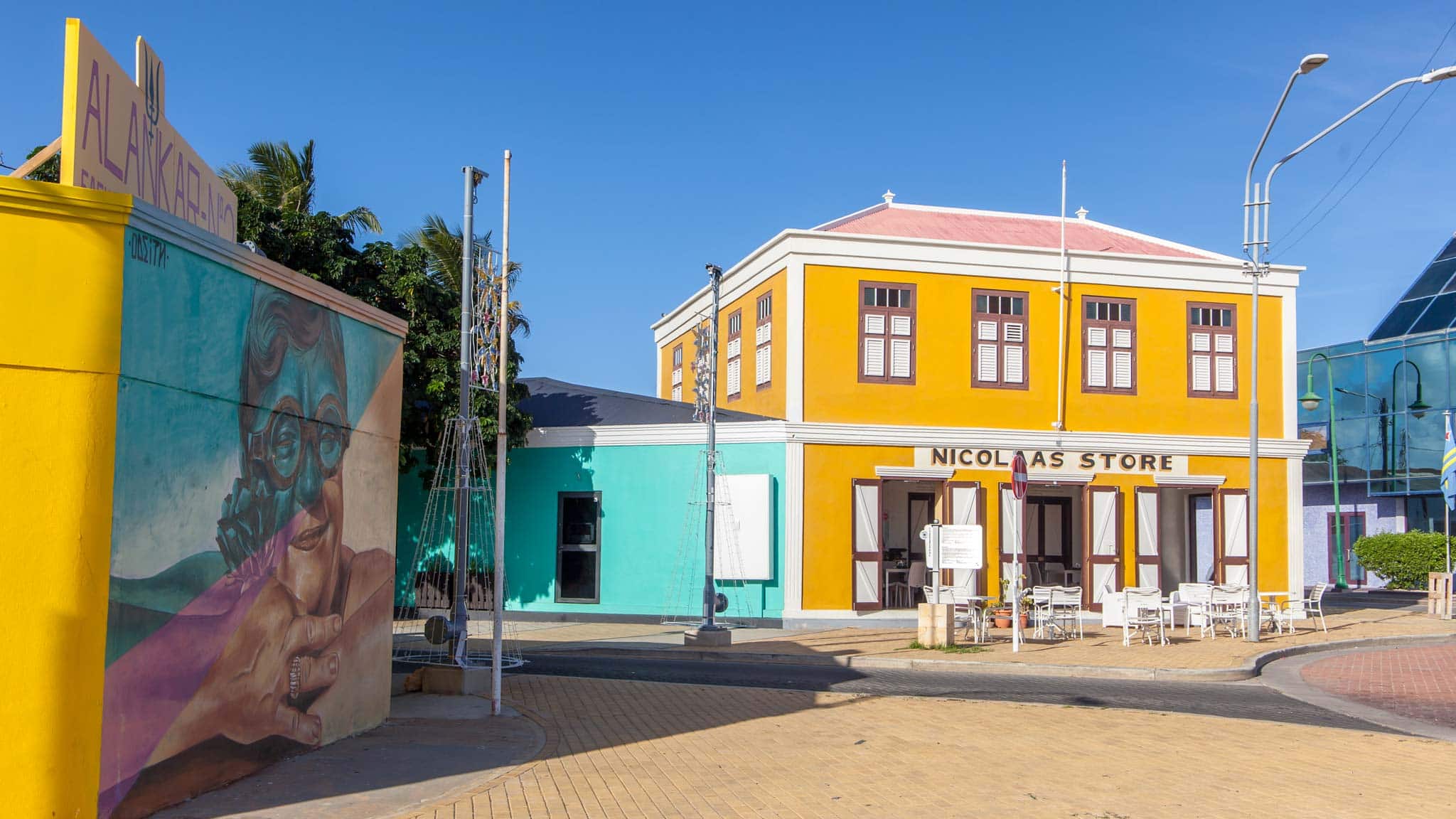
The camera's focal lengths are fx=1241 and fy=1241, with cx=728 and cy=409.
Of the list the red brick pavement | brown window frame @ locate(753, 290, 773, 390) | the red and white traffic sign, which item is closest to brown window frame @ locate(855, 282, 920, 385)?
brown window frame @ locate(753, 290, 773, 390)

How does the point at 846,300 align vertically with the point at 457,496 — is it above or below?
above

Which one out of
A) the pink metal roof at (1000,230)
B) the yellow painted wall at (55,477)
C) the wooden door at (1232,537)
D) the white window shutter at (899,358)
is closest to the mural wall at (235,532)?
the yellow painted wall at (55,477)

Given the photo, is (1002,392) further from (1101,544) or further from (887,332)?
(1101,544)

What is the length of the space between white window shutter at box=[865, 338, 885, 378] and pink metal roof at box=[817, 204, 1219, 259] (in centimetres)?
250

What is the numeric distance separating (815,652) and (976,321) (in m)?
8.63

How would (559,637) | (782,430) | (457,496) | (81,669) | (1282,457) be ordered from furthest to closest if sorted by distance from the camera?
(1282,457) → (782,430) → (559,637) → (457,496) → (81,669)

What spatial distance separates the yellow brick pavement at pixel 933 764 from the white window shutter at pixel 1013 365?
1195 centimetres

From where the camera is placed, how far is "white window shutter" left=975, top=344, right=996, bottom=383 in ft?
77.9

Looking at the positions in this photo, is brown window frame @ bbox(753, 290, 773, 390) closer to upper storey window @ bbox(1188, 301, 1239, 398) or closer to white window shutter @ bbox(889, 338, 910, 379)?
white window shutter @ bbox(889, 338, 910, 379)

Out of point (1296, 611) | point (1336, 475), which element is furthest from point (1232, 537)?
point (1336, 475)

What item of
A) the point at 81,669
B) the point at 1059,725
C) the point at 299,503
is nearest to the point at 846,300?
the point at 1059,725

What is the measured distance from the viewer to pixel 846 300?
23.0 metres

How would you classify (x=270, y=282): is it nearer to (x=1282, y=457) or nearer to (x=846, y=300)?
(x=846, y=300)

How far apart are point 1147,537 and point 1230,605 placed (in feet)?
9.03
